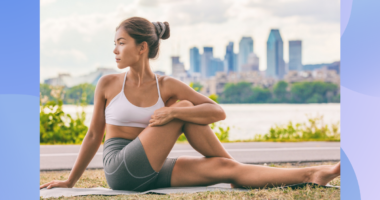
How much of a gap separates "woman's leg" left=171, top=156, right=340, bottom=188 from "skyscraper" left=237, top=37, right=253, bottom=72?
194ft

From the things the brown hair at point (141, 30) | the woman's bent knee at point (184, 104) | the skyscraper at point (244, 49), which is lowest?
the woman's bent knee at point (184, 104)

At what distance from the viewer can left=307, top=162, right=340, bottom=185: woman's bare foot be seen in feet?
6.82

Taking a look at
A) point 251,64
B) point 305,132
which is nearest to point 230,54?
point 251,64

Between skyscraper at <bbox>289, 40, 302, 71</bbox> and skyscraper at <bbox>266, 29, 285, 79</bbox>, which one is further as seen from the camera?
skyscraper at <bbox>266, 29, 285, 79</bbox>

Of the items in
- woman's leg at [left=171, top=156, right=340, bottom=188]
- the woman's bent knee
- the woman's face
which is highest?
the woman's face

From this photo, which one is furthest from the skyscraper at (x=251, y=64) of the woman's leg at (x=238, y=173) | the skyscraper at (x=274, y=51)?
the woman's leg at (x=238, y=173)

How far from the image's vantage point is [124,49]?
88.4 inches

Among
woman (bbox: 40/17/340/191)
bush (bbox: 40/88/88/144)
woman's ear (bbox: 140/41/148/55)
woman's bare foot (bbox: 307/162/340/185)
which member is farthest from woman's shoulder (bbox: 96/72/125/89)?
bush (bbox: 40/88/88/144)

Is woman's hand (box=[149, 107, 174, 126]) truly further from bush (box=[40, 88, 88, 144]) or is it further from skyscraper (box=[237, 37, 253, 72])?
skyscraper (box=[237, 37, 253, 72])

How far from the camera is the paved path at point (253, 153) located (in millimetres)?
4203

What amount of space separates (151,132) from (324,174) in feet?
3.59
